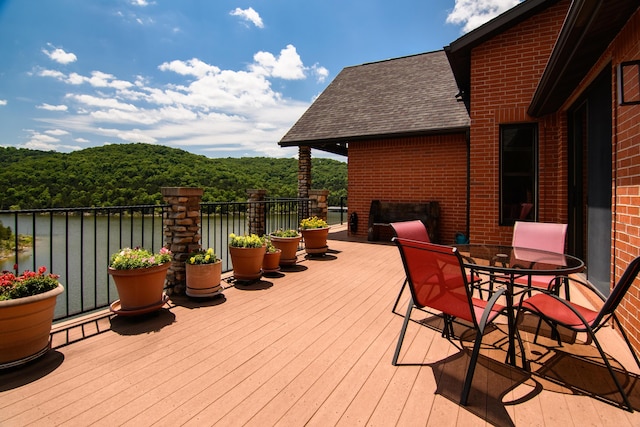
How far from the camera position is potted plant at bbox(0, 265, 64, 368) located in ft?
6.96

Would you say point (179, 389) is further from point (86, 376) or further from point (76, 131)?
point (76, 131)

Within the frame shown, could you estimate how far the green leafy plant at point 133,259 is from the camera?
9.86ft

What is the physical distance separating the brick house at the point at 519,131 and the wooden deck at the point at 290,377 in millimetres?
998

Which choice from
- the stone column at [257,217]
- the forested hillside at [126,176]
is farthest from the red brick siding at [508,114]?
the forested hillside at [126,176]

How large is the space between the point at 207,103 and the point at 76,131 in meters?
16.1

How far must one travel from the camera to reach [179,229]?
382cm

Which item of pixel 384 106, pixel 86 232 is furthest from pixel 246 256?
pixel 384 106

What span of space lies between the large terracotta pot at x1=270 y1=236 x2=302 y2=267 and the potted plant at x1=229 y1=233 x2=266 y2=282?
33.9 inches

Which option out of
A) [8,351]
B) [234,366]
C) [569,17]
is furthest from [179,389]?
[569,17]

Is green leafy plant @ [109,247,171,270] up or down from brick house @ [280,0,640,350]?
down

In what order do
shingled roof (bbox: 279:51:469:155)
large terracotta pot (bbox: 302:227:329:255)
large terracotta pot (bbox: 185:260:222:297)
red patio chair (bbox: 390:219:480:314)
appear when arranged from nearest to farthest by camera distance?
red patio chair (bbox: 390:219:480:314) → large terracotta pot (bbox: 185:260:222:297) → large terracotta pot (bbox: 302:227:329:255) → shingled roof (bbox: 279:51:469:155)

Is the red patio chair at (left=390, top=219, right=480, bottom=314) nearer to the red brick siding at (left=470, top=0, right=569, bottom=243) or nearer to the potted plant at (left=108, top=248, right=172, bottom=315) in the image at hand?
the red brick siding at (left=470, top=0, right=569, bottom=243)

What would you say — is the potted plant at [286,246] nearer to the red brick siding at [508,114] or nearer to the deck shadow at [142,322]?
the deck shadow at [142,322]

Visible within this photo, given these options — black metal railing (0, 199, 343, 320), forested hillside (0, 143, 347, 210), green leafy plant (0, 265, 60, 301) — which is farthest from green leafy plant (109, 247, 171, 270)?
forested hillside (0, 143, 347, 210)
